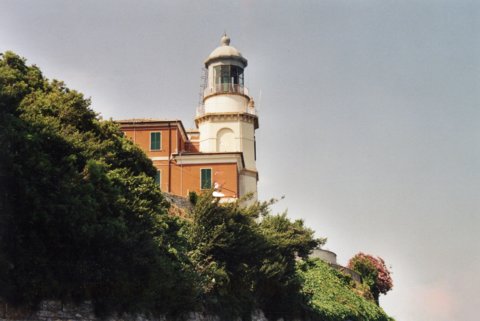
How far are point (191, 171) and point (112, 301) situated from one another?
34.1 meters

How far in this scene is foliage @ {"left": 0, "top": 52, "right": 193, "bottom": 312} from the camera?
61.3ft

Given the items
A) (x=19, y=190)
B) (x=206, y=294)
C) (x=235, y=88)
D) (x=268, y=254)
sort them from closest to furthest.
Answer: (x=19, y=190), (x=206, y=294), (x=268, y=254), (x=235, y=88)

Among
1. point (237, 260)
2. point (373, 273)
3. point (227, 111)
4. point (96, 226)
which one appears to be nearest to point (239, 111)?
point (227, 111)

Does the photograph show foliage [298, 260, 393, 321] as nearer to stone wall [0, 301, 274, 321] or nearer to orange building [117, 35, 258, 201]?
orange building [117, 35, 258, 201]

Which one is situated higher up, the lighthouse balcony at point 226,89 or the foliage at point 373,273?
the lighthouse balcony at point 226,89

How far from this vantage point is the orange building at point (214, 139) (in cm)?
5525

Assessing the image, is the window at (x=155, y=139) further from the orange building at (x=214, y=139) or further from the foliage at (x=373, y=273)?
the foliage at (x=373, y=273)

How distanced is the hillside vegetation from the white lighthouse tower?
27622mm

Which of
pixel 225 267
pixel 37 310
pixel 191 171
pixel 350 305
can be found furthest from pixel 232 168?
pixel 37 310

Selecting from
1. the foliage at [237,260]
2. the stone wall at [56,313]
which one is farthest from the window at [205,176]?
the stone wall at [56,313]

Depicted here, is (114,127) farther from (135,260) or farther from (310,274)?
(310,274)

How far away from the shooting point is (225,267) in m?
31.0

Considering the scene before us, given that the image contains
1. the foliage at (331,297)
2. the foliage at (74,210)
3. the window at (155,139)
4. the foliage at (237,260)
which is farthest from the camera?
the window at (155,139)

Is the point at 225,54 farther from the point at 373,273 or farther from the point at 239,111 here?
the point at 373,273
